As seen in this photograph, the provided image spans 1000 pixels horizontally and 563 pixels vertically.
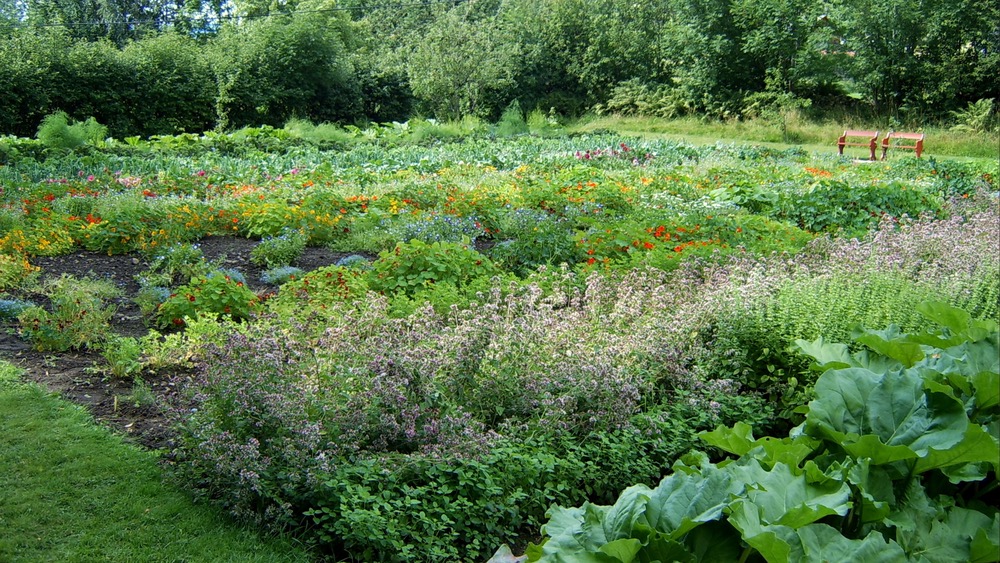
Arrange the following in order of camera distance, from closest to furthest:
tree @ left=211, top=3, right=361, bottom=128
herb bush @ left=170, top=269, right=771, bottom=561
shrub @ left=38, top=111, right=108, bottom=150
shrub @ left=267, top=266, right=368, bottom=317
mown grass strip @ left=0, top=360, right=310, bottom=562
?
1. mown grass strip @ left=0, top=360, right=310, bottom=562
2. herb bush @ left=170, top=269, right=771, bottom=561
3. shrub @ left=267, top=266, right=368, bottom=317
4. shrub @ left=38, top=111, right=108, bottom=150
5. tree @ left=211, top=3, right=361, bottom=128

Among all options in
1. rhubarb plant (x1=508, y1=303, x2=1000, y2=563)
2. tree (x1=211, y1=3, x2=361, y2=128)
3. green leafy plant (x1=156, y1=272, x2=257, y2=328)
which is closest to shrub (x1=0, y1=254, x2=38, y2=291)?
green leafy plant (x1=156, y1=272, x2=257, y2=328)

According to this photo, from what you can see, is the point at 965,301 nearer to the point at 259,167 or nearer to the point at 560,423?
the point at 560,423

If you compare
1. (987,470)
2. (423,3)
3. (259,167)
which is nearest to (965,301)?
(987,470)

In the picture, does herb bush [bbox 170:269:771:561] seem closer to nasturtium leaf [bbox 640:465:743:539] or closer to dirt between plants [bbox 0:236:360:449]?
Result: dirt between plants [bbox 0:236:360:449]

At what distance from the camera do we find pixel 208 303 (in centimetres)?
580

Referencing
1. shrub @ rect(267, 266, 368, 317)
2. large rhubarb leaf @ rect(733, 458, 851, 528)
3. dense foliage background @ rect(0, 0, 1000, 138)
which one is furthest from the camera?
dense foliage background @ rect(0, 0, 1000, 138)

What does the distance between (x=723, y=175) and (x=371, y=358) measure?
948cm

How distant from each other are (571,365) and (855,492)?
208cm

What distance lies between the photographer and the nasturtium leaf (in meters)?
2.02

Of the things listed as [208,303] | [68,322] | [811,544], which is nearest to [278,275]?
[208,303]

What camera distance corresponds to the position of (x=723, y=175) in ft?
39.7

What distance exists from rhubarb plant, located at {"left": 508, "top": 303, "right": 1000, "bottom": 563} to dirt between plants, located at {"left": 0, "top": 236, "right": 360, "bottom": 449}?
250cm

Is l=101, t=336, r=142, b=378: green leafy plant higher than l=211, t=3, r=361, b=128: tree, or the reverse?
l=211, t=3, r=361, b=128: tree

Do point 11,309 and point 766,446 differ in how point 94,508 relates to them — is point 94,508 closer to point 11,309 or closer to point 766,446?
point 766,446
